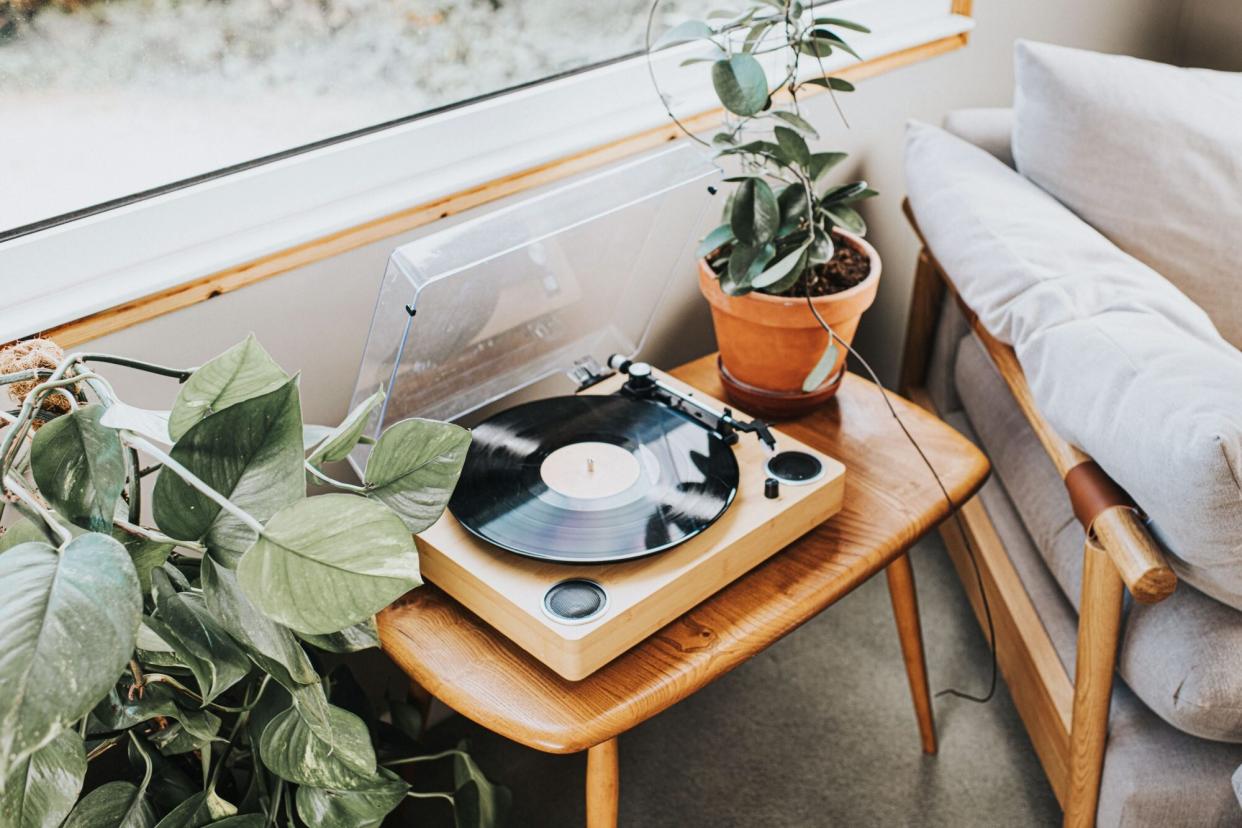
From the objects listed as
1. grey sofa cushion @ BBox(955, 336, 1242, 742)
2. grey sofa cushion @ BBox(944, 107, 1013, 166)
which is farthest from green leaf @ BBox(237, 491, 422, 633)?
grey sofa cushion @ BBox(944, 107, 1013, 166)

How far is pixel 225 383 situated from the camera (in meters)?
0.72

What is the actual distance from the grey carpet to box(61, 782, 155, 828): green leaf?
0.66 m

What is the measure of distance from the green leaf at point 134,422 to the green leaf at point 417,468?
15 cm

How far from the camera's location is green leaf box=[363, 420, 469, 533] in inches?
29.7

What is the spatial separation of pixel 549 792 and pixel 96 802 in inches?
29.7

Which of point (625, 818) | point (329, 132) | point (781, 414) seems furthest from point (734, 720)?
point (329, 132)

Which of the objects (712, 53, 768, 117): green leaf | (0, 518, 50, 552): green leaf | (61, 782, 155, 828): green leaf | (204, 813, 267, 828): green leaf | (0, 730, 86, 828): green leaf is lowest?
(204, 813, 267, 828): green leaf

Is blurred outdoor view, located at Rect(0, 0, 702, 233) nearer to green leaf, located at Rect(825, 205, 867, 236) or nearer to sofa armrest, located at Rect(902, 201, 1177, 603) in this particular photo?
green leaf, located at Rect(825, 205, 867, 236)

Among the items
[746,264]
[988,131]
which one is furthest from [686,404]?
[988,131]

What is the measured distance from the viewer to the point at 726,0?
153 cm

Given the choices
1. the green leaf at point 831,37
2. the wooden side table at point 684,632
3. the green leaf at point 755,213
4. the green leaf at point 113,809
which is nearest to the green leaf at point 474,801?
the wooden side table at point 684,632

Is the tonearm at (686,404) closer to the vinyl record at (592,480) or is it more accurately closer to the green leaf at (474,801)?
the vinyl record at (592,480)

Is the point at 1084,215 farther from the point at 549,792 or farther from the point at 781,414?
the point at 549,792

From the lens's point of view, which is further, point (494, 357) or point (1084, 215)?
point (1084, 215)
